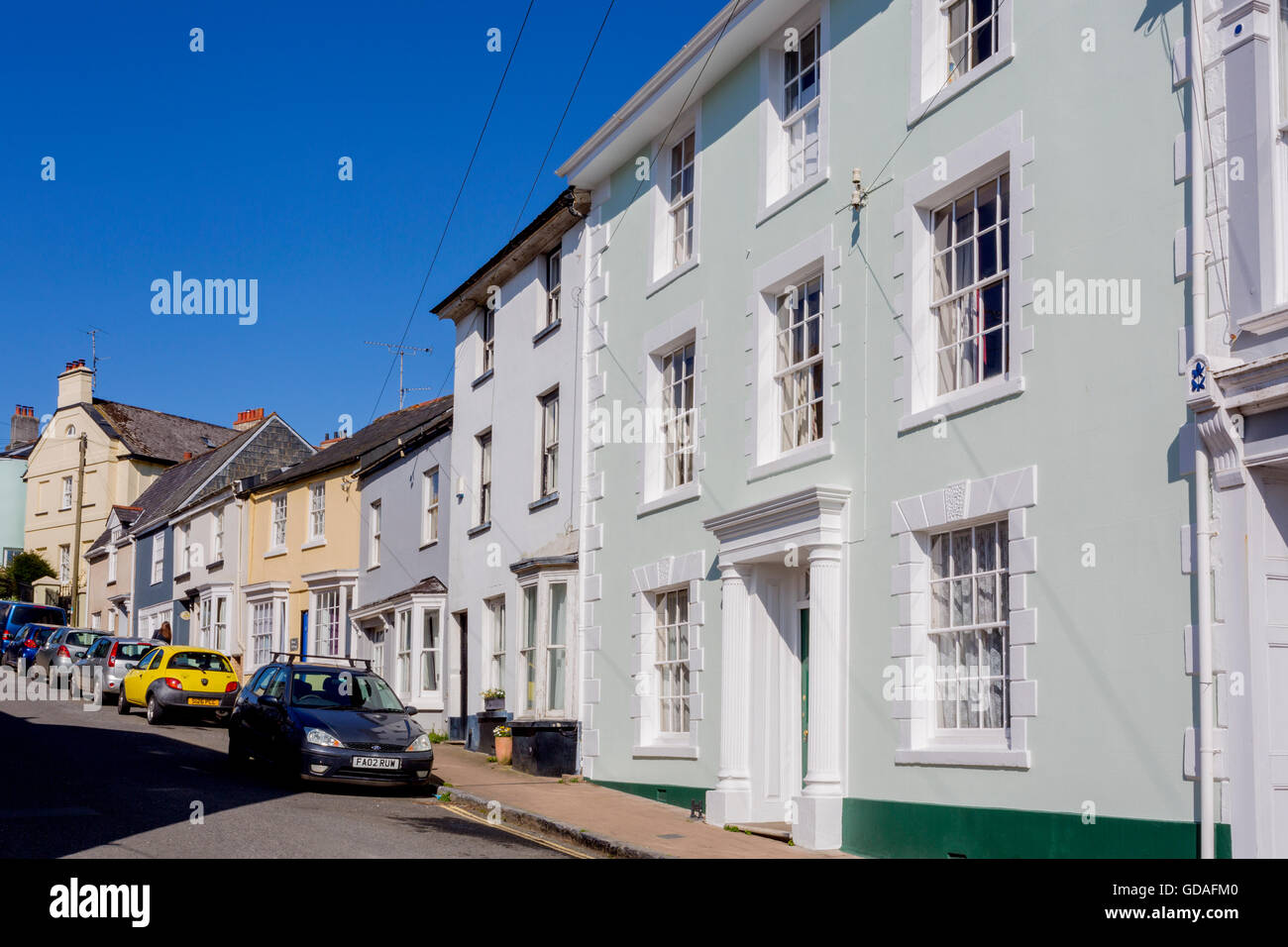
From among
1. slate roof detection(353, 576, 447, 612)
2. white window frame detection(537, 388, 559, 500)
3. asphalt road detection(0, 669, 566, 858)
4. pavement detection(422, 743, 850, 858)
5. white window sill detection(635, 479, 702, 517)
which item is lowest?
pavement detection(422, 743, 850, 858)

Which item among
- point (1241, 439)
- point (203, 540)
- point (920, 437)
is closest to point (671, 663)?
point (920, 437)

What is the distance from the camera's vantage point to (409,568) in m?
27.1

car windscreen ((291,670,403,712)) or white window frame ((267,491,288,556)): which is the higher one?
white window frame ((267,491,288,556))

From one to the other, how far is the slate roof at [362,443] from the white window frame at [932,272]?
18142 mm

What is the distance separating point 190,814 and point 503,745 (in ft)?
27.6

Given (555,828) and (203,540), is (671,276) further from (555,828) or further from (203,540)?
(203,540)

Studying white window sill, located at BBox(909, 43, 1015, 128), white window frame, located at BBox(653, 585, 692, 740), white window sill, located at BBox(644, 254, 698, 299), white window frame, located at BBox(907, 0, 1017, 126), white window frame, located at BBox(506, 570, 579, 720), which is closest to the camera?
white window sill, located at BBox(909, 43, 1015, 128)

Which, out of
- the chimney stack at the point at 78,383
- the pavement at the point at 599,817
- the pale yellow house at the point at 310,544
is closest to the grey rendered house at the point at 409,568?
the pale yellow house at the point at 310,544

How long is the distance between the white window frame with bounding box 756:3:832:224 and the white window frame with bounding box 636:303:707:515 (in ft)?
6.20

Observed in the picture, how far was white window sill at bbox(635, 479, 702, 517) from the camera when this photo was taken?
16141mm

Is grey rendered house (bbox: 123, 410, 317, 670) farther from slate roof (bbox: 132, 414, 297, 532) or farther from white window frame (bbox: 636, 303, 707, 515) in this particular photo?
white window frame (bbox: 636, 303, 707, 515)

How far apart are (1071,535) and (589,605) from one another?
30.9 ft

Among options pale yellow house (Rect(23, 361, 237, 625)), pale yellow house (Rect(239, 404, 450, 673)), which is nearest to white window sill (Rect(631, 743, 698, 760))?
pale yellow house (Rect(239, 404, 450, 673))
